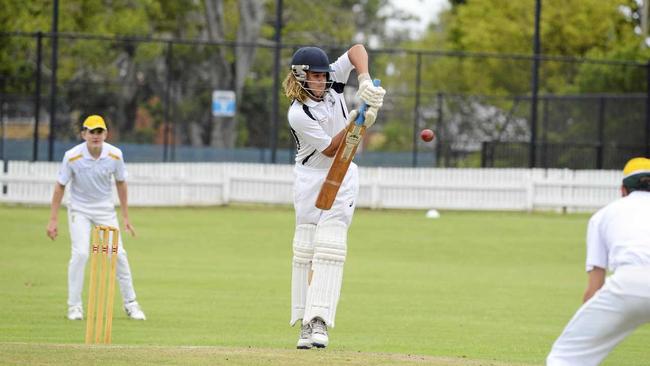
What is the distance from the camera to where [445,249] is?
24109 millimetres

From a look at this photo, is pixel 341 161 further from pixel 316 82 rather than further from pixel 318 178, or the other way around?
pixel 316 82

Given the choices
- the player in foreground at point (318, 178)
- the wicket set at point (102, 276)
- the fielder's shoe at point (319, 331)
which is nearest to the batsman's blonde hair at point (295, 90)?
the player in foreground at point (318, 178)

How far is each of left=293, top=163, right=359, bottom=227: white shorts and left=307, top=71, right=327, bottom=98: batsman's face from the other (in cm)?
61

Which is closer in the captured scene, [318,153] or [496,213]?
[318,153]

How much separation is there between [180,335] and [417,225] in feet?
51.6

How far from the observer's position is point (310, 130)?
945 centimetres

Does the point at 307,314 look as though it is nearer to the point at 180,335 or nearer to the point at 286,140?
the point at 180,335

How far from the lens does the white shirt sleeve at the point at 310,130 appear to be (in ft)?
30.9

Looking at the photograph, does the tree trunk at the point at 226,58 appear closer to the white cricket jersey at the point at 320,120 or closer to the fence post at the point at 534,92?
the fence post at the point at 534,92

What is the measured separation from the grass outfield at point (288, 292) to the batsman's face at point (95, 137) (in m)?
1.92

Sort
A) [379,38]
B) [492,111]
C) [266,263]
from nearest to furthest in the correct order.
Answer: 1. [266,263]
2. [492,111]
3. [379,38]

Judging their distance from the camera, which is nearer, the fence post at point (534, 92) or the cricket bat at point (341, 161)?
the cricket bat at point (341, 161)

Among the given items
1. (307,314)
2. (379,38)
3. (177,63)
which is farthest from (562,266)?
(379,38)

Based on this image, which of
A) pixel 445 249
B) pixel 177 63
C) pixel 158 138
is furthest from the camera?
pixel 177 63
